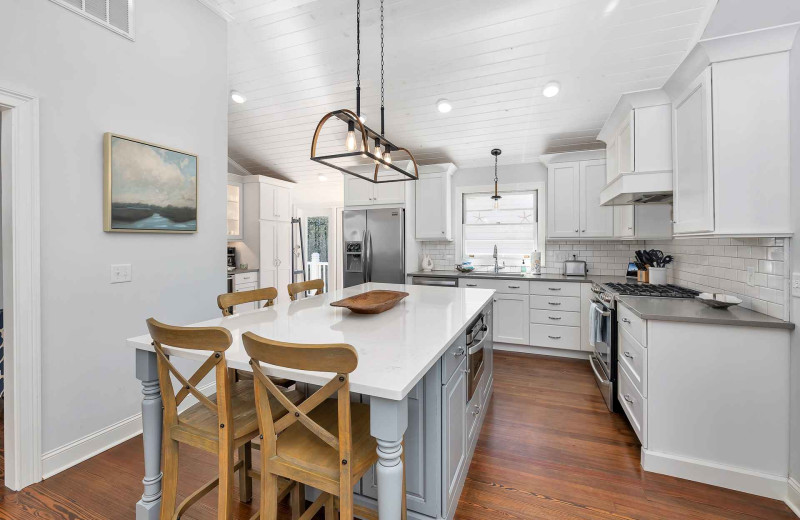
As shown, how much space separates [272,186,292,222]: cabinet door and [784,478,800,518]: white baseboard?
5998mm

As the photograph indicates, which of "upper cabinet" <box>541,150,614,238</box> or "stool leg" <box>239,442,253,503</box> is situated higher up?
"upper cabinet" <box>541,150,614,238</box>

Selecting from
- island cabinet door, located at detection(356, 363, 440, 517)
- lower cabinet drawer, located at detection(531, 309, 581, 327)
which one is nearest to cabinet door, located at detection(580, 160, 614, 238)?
lower cabinet drawer, located at detection(531, 309, 581, 327)

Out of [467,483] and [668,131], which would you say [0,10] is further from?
[668,131]

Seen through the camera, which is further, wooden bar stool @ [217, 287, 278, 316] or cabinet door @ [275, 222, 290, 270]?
cabinet door @ [275, 222, 290, 270]

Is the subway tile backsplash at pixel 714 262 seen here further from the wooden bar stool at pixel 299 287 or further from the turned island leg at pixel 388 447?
the wooden bar stool at pixel 299 287

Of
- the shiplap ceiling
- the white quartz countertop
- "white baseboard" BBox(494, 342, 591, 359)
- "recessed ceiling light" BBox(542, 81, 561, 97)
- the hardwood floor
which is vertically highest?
the shiplap ceiling

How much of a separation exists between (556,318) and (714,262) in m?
1.66

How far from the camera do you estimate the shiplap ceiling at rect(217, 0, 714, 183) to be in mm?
2729

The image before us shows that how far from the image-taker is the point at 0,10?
1.83m

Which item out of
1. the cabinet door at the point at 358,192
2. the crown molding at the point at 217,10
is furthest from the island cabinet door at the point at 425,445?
the cabinet door at the point at 358,192

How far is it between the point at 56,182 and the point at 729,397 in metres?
3.93

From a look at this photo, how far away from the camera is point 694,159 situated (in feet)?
7.48

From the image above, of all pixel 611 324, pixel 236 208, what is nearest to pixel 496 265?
pixel 611 324

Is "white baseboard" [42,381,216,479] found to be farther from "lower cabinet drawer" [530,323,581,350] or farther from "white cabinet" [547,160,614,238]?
"white cabinet" [547,160,614,238]
